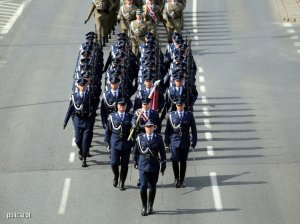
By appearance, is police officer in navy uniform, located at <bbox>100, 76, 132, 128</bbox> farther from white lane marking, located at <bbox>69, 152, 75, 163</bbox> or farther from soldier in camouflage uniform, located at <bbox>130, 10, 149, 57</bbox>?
soldier in camouflage uniform, located at <bbox>130, 10, 149, 57</bbox>

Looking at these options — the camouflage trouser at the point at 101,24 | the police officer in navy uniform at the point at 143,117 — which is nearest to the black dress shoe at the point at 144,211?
the police officer in navy uniform at the point at 143,117

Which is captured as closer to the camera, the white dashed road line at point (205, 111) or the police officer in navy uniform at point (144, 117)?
the police officer in navy uniform at point (144, 117)

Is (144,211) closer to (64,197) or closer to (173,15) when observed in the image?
(64,197)

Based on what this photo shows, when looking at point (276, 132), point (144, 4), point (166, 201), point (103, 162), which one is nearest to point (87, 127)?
point (103, 162)

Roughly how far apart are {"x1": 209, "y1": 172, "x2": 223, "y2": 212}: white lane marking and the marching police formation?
2.68ft

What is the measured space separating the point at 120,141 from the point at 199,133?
4.84m

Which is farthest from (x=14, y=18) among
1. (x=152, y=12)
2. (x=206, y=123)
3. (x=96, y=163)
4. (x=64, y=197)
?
(x=64, y=197)

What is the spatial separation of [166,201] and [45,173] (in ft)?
12.3

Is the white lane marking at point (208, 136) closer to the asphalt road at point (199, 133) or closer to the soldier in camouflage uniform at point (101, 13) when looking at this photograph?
the asphalt road at point (199, 133)

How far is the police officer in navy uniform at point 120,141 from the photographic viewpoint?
25328mm

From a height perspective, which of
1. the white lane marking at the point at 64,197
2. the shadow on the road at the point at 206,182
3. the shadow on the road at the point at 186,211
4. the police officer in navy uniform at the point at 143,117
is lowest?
the shadow on the road at the point at 206,182

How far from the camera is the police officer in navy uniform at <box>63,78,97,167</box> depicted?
27078mm

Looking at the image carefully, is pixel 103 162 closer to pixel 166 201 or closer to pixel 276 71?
pixel 166 201

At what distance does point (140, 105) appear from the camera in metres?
28.4
